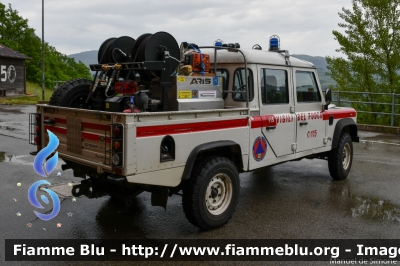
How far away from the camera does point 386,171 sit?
8.57 meters

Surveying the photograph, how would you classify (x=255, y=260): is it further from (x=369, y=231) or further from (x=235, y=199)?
(x=369, y=231)

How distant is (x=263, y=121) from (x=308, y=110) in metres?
1.37

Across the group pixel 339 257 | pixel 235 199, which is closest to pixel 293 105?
pixel 235 199

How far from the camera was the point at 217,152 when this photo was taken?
5.32m

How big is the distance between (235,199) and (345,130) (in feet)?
11.4

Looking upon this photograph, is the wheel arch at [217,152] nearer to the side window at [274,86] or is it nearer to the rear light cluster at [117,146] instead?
the rear light cluster at [117,146]

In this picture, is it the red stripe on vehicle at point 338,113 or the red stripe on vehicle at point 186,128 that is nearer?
the red stripe on vehicle at point 186,128

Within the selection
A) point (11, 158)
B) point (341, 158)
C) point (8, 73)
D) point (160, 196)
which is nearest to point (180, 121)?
point (160, 196)

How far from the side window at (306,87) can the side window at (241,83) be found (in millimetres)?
1186

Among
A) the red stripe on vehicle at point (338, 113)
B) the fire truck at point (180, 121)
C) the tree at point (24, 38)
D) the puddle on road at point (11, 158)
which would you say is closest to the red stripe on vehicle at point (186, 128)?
the fire truck at point (180, 121)

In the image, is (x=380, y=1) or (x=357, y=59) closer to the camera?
(x=380, y=1)

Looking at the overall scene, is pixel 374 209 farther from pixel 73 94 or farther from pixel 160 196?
pixel 73 94

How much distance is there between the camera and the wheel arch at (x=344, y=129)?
24.1 feet

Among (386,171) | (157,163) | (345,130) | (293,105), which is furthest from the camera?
(386,171)
